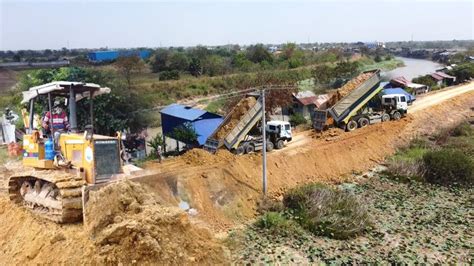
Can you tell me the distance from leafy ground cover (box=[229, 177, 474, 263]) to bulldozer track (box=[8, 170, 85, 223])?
469cm

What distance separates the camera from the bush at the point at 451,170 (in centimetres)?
1950

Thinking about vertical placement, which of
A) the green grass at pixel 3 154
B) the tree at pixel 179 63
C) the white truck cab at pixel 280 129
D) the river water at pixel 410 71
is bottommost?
the green grass at pixel 3 154

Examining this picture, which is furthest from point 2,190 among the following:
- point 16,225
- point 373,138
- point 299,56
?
point 299,56

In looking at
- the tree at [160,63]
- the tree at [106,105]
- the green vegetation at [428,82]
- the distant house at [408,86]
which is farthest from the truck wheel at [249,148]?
the tree at [160,63]

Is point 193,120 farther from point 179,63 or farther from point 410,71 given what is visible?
point 410,71

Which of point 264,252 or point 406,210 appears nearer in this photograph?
point 264,252

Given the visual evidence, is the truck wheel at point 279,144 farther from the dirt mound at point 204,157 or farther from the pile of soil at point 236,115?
the dirt mound at point 204,157

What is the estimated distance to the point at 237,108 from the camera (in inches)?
822

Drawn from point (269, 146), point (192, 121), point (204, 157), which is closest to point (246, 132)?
point (269, 146)

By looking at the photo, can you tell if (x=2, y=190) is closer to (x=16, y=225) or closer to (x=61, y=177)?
(x=16, y=225)

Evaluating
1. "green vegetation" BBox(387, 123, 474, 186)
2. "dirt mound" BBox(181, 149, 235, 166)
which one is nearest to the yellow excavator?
"dirt mound" BBox(181, 149, 235, 166)

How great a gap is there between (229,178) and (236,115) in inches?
179

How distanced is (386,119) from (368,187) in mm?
8381

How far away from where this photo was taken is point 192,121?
21953 millimetres
